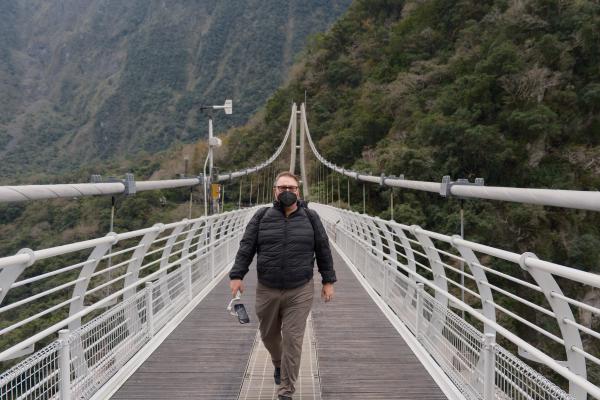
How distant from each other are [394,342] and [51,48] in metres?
154

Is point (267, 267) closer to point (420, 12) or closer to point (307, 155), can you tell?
point (420, 12)

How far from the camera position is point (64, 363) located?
2955mm

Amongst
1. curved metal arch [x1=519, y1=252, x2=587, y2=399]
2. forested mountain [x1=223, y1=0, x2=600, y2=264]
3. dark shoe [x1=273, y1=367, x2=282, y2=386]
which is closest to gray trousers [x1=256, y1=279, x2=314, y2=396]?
dark shoe [x1=273, y1=367, x2=282, y2=386]

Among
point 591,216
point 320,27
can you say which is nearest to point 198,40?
point 320,27

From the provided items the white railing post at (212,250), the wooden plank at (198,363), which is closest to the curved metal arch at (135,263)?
the wooden plank at (198,363)

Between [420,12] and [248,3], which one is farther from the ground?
[248,3]

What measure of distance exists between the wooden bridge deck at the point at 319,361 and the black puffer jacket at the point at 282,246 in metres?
0.84

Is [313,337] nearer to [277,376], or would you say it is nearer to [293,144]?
[277,376]

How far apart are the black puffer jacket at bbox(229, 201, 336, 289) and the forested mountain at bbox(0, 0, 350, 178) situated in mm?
85170

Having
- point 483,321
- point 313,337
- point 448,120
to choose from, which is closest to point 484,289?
point 483,321

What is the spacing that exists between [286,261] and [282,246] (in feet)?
0.29

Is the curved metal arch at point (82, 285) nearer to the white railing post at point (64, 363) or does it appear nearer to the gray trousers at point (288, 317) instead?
the white railing post at point (64, 363)

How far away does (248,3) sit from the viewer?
123438 millimetres

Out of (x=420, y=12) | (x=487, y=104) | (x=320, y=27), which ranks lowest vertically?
(x=487, y=104)
